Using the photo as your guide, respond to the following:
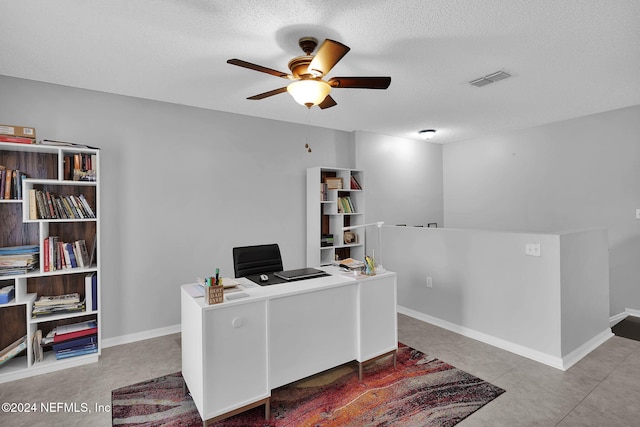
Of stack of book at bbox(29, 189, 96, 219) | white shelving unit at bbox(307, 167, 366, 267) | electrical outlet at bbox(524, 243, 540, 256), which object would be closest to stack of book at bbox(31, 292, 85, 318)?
stack of book at bbox(29, 189, 96, 219)

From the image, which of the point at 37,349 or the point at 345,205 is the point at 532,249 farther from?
the point at 37,349

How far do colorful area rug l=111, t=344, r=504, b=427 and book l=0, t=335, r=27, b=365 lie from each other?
999 mm

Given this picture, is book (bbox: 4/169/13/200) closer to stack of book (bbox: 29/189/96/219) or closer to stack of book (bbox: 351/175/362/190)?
stack of book (bbox: 29/189/96/219)

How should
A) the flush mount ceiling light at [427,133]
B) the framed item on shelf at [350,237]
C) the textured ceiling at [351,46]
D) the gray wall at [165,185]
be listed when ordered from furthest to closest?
the flush mount ceiling light at [427,133] → the framed item on shelf at [350,237] → the gray wall at [165,185] → the textured ceiling at [351,46]

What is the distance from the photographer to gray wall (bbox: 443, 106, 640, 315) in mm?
3834

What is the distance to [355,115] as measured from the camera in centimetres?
399

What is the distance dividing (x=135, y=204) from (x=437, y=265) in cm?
328

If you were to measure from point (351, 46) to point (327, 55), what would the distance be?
58 centimetres

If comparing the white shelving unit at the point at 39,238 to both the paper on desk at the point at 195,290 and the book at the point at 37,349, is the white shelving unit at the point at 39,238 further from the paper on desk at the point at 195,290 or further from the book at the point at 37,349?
the paper on desk at the point at 195,290

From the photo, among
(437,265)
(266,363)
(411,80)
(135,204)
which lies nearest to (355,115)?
(411,80)

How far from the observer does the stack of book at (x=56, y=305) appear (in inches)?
107

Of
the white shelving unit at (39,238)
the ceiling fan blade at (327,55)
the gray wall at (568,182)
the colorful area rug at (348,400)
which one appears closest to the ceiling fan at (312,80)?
the ceiling fan blade at (327,55)

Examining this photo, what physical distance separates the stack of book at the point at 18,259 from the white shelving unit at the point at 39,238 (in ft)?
0.17

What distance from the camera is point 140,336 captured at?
336 centimetres
